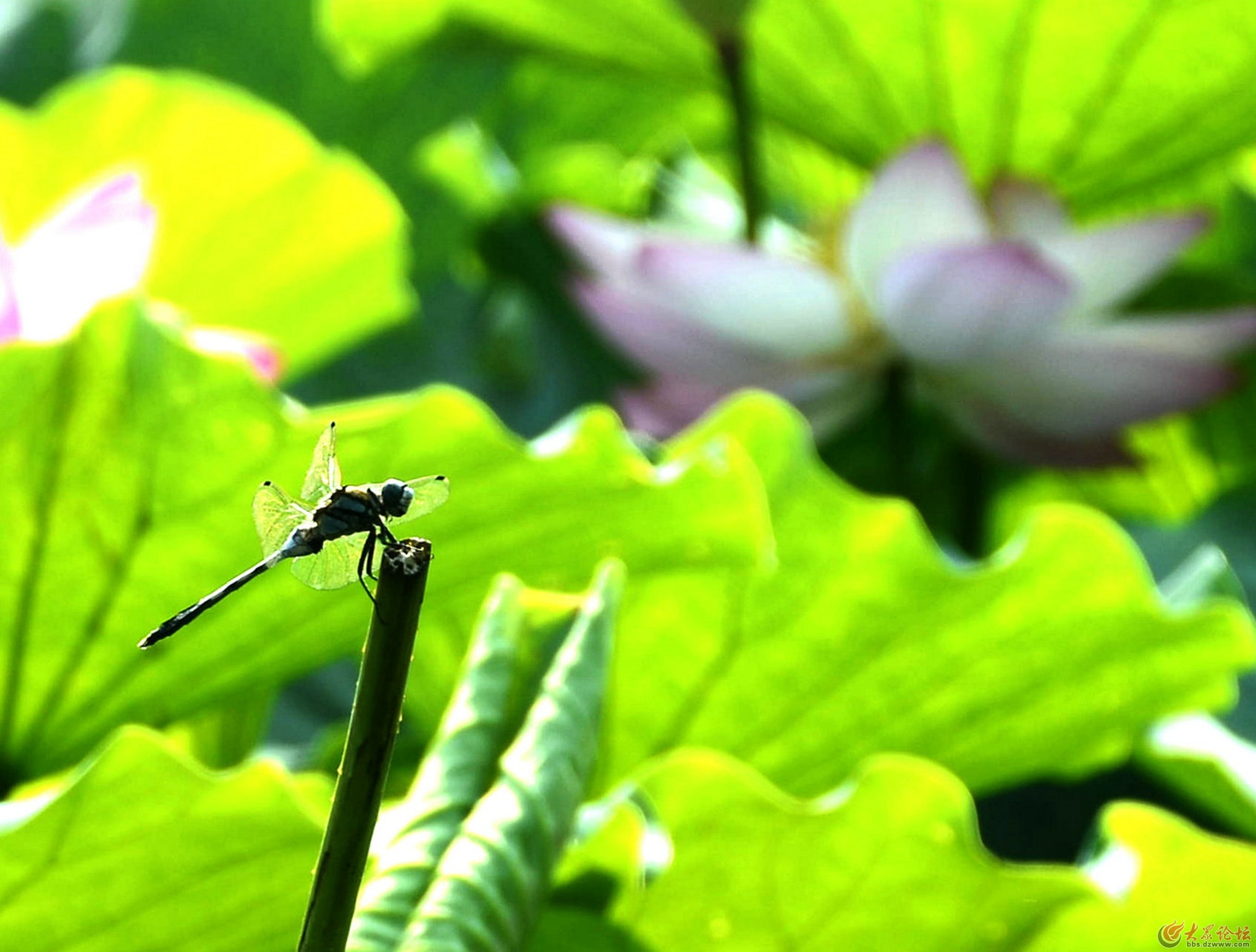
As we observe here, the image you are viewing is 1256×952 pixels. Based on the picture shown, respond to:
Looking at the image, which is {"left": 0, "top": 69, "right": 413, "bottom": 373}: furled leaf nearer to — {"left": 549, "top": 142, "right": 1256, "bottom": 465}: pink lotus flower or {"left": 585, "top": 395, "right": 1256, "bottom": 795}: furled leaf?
{"left": 549, "top": 142, "right": 1256, "bottom": 465}: pink lotus flower

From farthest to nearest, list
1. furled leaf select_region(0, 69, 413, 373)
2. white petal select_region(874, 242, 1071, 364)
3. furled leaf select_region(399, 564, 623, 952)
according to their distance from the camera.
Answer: furled leaf select_region(0, 69, 413, 373), white petal select_region(874, 242, 1071, 364), furled leaf select_region(399, 564, 623, 952)

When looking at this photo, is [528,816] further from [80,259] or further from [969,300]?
[969,300]

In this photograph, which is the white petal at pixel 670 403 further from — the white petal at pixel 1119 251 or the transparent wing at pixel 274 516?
the transparent wing at pixel 274 516

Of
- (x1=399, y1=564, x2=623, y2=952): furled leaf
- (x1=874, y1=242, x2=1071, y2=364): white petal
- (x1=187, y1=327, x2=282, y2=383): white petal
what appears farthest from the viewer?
(x1=874, y1=242, x2=1071, y2=364): white petal

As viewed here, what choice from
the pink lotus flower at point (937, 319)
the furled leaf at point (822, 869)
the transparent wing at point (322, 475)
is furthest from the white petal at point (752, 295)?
the transparent wing at point (322, 475)

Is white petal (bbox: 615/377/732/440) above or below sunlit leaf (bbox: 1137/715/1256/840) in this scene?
below

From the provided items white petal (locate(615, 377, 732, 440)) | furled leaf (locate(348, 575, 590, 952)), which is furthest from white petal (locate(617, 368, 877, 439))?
furled leaf (locate(348, 575, 590, 952))

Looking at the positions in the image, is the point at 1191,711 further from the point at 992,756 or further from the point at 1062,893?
the point at 1062,893
